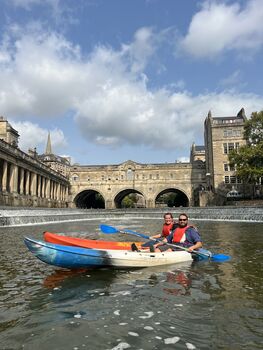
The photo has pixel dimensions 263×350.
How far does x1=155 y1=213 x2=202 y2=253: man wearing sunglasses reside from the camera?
9477mm

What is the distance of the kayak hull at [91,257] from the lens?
7.27m

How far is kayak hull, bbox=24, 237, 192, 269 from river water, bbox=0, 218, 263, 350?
0.25 meters

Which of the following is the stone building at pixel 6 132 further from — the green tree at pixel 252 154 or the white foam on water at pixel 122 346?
the white foam on water at pixel 122 346

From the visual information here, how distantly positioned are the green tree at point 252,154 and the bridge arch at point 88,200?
133 feet

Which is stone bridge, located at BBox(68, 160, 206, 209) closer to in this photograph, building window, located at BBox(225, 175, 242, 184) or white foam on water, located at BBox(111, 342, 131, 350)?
building window, located at BBox(225, 175, 242, 184)

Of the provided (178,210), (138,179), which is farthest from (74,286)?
(138,179)

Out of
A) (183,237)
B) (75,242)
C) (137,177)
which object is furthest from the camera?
(137,177)

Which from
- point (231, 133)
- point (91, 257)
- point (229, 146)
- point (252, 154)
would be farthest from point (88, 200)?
point (91, 257)

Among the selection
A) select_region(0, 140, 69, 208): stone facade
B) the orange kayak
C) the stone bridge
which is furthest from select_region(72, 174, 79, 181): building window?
the orange kayak

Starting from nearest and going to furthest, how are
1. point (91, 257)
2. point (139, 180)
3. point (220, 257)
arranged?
point (91, 257) → point (220, 257) → point (139, 180)

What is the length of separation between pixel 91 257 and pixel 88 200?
277 ft

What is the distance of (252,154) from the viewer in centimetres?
4222

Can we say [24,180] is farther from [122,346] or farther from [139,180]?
[122,346]

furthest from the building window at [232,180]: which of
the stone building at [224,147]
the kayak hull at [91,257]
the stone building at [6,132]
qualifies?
the kayak hull at [91,257]
